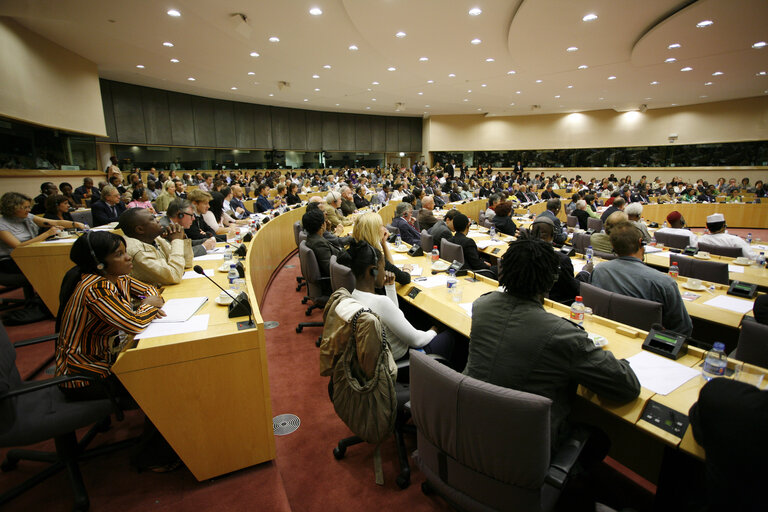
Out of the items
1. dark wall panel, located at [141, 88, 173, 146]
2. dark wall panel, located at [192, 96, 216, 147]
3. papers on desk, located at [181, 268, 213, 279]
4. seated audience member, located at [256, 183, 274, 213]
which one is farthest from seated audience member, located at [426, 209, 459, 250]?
dark wall panel, located at [192, 96, 216, 147]

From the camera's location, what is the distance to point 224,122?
1609 cm

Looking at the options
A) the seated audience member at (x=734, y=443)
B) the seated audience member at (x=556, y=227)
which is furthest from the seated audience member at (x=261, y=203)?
the seated audience member at (x=734, y=443)

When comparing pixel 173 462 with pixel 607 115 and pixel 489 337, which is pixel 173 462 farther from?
pixel 607 115

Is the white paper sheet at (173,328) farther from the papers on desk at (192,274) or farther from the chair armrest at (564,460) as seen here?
the chair armrest at (564,460)

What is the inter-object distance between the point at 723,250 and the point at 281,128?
58.5ft

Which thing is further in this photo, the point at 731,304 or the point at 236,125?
the point at 236,125

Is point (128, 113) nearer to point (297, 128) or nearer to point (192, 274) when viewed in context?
point (297, 128)

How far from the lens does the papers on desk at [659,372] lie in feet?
5.70

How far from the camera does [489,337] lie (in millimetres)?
1641

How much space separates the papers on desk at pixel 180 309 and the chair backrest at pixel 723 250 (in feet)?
18.6

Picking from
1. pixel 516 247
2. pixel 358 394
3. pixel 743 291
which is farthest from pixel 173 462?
pixel 743 291

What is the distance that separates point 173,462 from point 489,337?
6.63 feet

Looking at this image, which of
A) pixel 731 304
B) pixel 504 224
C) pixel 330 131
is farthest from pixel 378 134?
pixel 731 304

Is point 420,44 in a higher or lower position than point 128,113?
higher
